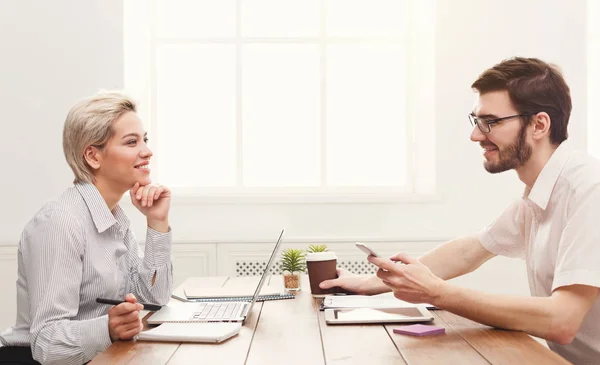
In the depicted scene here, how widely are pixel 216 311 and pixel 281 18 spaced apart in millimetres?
2918

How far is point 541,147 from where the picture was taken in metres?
2.12

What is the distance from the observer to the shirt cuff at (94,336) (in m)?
1.71

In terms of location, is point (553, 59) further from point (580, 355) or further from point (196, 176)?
point (580, 355)

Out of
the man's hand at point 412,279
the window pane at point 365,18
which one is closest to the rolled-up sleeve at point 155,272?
the man's hand at point 412,279

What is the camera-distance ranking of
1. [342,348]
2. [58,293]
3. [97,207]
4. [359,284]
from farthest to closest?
[359,284]
[97,207]
[58,293]
[342,348]

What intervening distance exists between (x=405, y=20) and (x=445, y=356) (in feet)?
11.0

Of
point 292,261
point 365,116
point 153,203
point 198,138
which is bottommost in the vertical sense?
point 292,261

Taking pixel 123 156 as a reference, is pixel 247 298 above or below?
below

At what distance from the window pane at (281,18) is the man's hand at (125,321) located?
122 inches

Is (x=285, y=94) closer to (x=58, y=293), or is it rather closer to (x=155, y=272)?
(x=155, y=272)

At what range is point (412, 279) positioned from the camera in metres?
1.82

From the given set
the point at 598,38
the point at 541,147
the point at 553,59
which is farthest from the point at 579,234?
the point at 598,38

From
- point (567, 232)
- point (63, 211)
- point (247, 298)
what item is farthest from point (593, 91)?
Result: point (63, 211)

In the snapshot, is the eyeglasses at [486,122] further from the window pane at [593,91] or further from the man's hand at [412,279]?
the window pane at [593,91]
